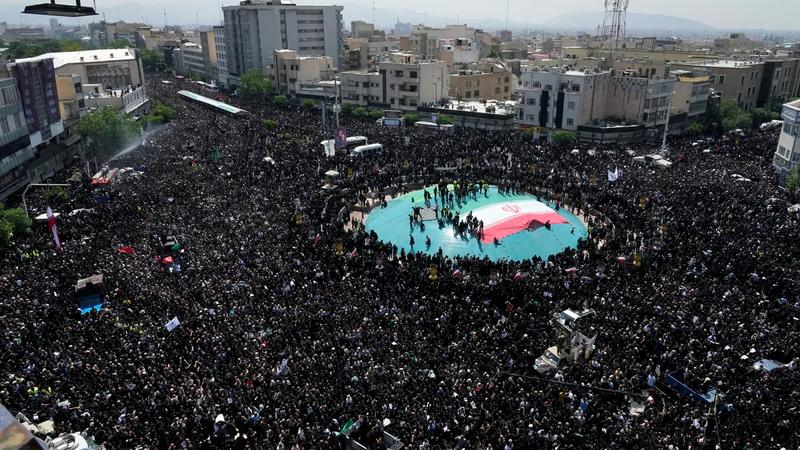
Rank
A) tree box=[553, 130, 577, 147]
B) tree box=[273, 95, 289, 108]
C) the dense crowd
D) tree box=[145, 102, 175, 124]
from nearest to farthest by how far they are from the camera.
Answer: the dense crowd < tree box=[553, 130, 577, 147] < tree box=[145, 102, 175, 124] < tree box=[273, 95, 289, 108]

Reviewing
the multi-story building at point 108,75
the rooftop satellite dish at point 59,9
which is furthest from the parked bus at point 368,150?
the rooftop satellite dish at point 59,9

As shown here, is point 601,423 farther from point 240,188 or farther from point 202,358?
point 240,188

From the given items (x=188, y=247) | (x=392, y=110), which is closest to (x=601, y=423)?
(x=188, y=247)

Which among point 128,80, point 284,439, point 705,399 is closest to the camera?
point 284,439

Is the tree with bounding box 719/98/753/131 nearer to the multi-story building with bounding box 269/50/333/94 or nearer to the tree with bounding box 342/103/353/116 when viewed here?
the tree with bounding box 342/103/353/116

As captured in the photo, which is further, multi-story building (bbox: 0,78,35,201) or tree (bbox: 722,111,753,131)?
tree (bbox: 722,111,753,131)

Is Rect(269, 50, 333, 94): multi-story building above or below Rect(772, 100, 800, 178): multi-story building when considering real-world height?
above

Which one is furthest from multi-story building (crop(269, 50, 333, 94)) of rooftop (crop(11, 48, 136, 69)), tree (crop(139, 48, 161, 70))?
tree (crop(139, 48, 161, 70))
